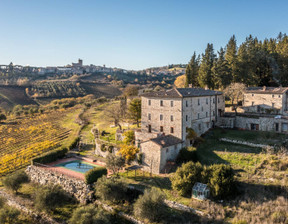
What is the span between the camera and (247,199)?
19.4m

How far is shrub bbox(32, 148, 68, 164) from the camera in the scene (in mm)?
30888

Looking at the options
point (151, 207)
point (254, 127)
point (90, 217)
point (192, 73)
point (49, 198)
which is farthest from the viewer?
point (192, 73)

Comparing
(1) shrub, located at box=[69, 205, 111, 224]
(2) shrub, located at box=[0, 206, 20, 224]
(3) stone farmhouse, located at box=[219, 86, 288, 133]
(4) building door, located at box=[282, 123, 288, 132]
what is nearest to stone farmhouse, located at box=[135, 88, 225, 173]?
(3) stone farmhouse, located at box=[219, 86, 288, 133]

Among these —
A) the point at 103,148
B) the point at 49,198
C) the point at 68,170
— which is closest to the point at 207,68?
the point at 103,148

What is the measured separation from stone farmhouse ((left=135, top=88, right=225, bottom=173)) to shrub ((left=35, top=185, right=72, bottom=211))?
1011cm

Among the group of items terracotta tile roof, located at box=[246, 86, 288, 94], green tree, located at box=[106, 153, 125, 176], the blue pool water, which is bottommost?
the blue pool water

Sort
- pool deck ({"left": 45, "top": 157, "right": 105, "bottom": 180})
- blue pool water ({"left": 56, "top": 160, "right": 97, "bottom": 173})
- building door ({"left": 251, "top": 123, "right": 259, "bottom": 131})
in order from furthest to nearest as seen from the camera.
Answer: building door ({"left": 251, "top": 123, "right": 259, "bottom": 131}) < blue pool water ({"left": 56, "top": 160, "right": 97, "bottom": 173}) < pool deck ({"left": 45, "top": 157, "right": 105, "bottom": 180})

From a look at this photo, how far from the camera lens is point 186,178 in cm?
2092

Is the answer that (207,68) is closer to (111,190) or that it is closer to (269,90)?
(269,90)

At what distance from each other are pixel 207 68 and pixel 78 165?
1328 inches

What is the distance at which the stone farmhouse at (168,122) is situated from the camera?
26766 mm

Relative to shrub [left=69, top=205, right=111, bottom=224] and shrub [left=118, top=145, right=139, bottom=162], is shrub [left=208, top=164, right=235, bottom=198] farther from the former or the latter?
shrub [left=118, top=145, right=139, bottom=162]

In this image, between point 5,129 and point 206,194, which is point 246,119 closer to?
point 206,194

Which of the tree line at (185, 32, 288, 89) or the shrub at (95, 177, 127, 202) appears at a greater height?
the tree line at (185, 32, 288, 89)
